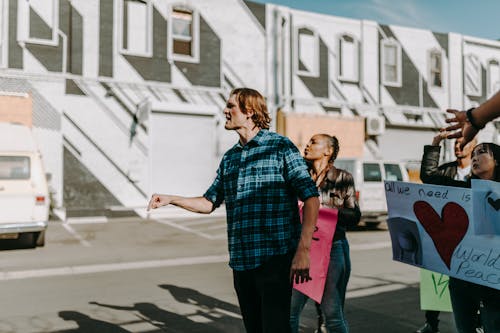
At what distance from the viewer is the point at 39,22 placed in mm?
16875

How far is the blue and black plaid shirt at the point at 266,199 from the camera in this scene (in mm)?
3025

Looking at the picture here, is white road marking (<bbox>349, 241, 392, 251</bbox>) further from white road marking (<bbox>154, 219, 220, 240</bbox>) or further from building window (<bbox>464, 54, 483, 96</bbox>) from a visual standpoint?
building window (<bbox>464, 54, 483, 96</bbox>)

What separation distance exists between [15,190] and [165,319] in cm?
617

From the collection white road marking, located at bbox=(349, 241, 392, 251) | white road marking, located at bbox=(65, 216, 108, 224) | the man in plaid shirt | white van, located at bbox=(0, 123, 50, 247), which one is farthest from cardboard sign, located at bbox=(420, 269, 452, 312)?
white road marking, located at bbox=(65, 216, 108, 224)

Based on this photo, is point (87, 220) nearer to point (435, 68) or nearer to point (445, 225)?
point (445, 225)

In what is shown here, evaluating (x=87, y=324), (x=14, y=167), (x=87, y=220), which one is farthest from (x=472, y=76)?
(x=87, y=324)

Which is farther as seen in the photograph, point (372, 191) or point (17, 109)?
point (17, 109)

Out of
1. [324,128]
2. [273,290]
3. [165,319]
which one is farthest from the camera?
[324,128]

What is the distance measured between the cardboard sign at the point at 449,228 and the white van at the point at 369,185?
1109 cm

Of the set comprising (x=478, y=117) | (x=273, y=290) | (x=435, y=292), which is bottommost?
(x=435, y=292)

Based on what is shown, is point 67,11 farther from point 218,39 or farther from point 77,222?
point 77,222

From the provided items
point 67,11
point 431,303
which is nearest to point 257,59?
point 67,11

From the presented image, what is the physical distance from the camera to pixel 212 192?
Result: 3.53 metres

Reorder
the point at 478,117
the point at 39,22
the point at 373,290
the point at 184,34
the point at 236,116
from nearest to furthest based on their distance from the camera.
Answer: the point at 478,117 → the point at 236,116 → the point at 373,290 → the point at 39,22 → the point at 184,34
